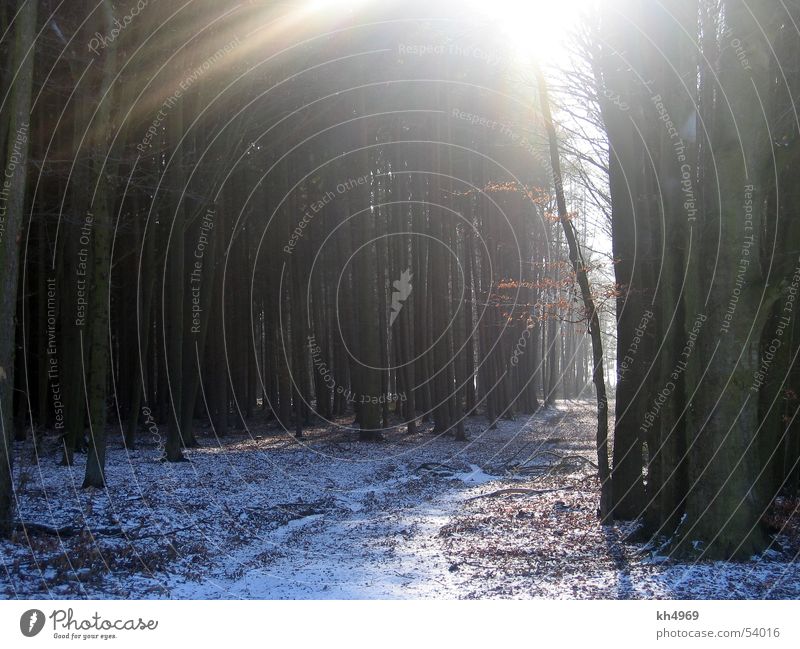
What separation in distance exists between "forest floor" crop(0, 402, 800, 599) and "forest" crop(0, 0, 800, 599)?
0.25 ft

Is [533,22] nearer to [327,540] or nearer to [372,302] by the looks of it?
[327,540]

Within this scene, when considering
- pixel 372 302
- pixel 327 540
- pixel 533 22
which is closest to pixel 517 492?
pixel 327 540

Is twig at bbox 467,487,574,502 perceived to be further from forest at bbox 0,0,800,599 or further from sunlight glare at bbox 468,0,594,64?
sunlight glare at bbox 468,0,594,64

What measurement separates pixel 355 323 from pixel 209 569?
23.2m

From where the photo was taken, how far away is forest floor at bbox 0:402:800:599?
9.72 metres

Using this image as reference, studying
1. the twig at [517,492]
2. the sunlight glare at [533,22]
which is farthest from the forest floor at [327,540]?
the sunlight glare at [533,22]

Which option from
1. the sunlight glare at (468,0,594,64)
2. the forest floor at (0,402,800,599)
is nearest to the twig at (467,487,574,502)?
the forest floor at (0,402,800,599)

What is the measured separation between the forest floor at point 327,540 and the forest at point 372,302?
76 mm

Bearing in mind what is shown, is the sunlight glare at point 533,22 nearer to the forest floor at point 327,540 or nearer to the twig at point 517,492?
the forest floor at point 327,540

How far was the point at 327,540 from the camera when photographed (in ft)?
45.0

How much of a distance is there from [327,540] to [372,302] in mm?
→ 17785

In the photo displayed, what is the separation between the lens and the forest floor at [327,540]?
972 cm

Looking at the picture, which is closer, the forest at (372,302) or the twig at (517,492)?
the forest at (372,302)

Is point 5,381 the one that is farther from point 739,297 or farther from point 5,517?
point 739,297
